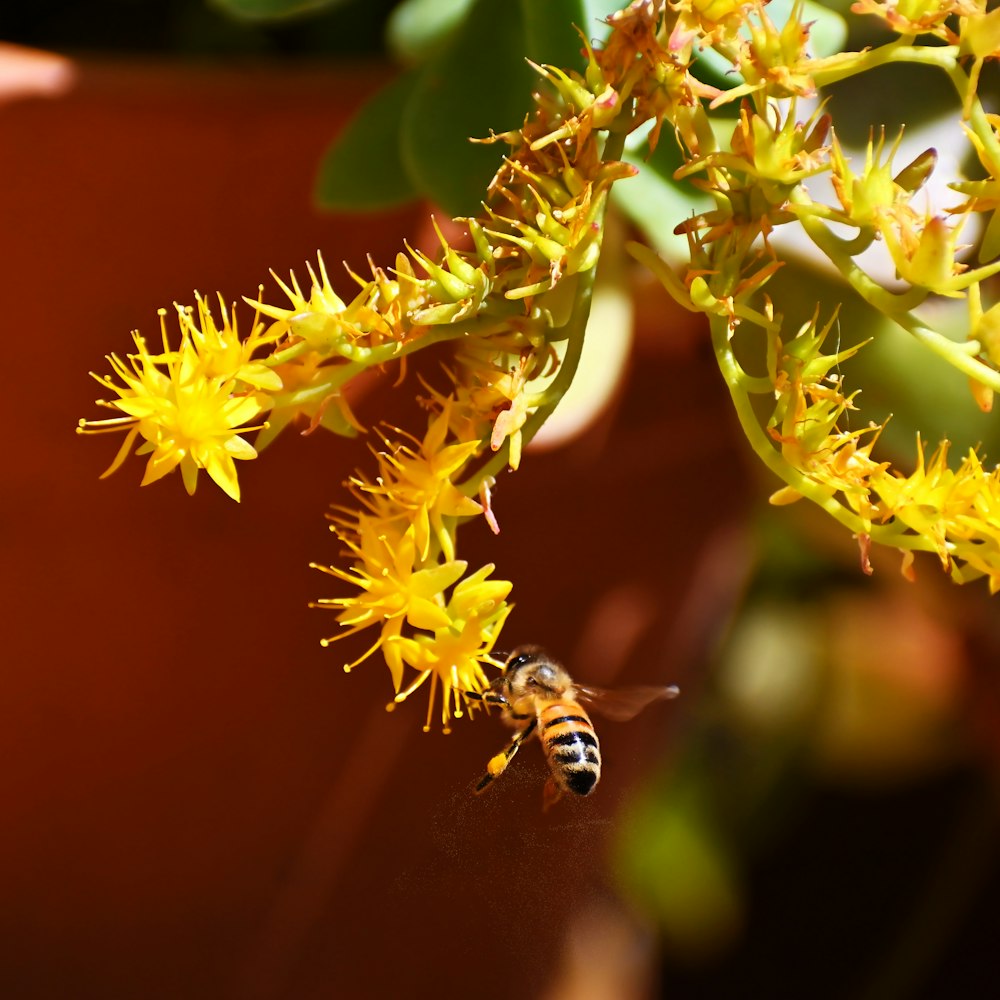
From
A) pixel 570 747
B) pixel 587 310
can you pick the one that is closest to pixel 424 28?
pixel 587 310

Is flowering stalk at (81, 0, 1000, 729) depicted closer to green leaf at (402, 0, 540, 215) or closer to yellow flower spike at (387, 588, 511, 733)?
yellow flower spike at (387, 588, 511, 733)

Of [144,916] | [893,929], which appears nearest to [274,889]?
[144,916]

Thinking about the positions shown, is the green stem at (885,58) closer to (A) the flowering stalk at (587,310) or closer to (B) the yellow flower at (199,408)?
(A) the flowering stalk at (587,310)

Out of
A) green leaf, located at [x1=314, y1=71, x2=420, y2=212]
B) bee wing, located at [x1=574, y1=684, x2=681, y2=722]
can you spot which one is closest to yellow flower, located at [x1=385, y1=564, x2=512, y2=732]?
bee wing, located at [x1=574, y1=684, x2=681, y2=722]

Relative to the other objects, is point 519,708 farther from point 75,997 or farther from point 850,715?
point 850,715

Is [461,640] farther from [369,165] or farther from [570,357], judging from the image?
[369,165]

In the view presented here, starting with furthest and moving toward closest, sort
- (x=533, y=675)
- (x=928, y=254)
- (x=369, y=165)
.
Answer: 1. (x=369, y=165)
2. (x=533, y=675)
3. (x=928, y=254)
